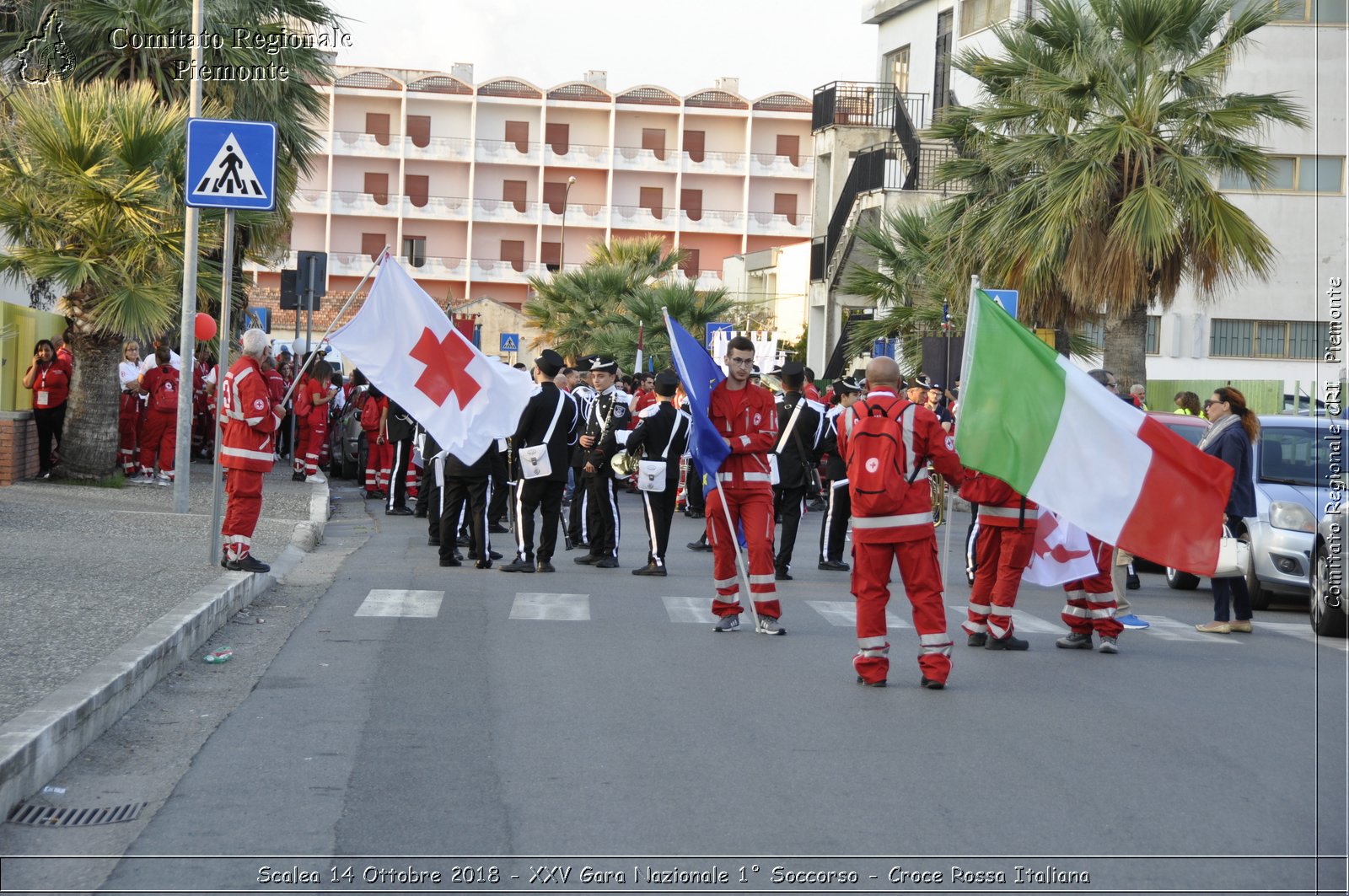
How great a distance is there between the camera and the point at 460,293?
274 feet

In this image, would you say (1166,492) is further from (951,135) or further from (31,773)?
(951,135)

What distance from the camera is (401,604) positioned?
493 inches

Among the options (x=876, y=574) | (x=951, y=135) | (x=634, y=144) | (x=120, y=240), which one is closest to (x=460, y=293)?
(x=634, y=144)

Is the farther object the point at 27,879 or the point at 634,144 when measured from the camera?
the point at 634,144

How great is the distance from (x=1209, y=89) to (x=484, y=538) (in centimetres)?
1476

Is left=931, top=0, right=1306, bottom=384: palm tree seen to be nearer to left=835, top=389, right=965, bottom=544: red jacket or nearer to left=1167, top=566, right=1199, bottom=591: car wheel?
left=1167, top=566, right=1199, bottom=591: car wheel

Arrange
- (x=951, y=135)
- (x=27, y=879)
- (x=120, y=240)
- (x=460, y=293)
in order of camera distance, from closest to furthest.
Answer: (x=27, y=879) < (x=120, y=240) < (x=951, y=135) < (x=460, y=293)

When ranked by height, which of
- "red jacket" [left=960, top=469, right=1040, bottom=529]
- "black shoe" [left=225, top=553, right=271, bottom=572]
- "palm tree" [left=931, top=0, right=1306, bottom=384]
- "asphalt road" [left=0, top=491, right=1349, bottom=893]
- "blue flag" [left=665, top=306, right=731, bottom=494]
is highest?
"palm tree" [left=931, top=0, right=1306, bottom=384]

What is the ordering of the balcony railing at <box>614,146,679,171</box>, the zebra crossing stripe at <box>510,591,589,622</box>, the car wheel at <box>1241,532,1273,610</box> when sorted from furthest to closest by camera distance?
the balcony railing at <box>614,146,679,171</box>
the car wheel at <box>1241,532,1273,610</box>
the zebra crossing stripe at <box>510,591,589,622</box>

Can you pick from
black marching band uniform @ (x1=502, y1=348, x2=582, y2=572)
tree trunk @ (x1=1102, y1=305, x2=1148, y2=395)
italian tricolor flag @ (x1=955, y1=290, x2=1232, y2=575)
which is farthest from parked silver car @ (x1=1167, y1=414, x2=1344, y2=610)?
tree trunk @ (x1=1102, y1=305, x2=1148, y2=395)

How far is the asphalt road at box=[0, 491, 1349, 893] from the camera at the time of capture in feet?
18.4

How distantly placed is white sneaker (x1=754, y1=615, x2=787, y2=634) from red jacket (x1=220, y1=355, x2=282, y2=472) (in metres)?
4.04

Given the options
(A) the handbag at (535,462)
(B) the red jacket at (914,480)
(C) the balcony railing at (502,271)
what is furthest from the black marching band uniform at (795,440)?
(C) the balcony railing at (502,271)

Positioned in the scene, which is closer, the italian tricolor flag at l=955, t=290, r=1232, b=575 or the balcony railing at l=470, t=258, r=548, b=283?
the italian tricolor flag at l=955, t=290, r=1232, b=575
